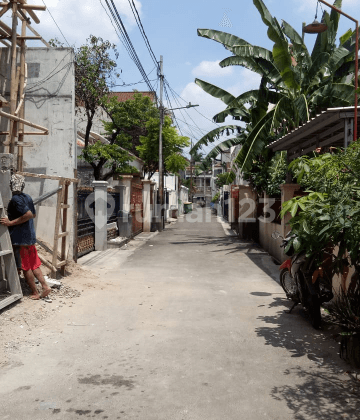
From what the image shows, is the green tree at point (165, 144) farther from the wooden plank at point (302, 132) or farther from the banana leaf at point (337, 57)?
the wooden plank at point (302, 132)

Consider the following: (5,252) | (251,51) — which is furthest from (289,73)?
(5,252)

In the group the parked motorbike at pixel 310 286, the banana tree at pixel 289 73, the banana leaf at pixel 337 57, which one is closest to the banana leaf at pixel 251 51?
the banana tree at pixel 289 73

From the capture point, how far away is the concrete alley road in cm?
374

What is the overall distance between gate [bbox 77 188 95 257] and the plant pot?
899cm

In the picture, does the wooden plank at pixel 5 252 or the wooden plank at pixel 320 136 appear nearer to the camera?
the wooden plank at pixel 5 252

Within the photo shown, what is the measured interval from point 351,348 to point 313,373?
0.50 meters

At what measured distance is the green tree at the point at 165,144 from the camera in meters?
29.8

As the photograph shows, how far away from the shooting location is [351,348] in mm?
4664

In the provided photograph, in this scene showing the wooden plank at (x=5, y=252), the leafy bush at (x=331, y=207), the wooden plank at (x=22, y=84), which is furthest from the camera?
the wooden plank at (x=22, y=84)

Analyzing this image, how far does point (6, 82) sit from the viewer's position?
31.2 feet

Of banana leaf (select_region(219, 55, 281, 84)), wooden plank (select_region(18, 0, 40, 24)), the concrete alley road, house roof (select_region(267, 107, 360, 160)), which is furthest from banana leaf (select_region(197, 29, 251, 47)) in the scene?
the concrete alley road

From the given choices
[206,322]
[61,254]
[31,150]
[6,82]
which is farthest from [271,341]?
[6,82]

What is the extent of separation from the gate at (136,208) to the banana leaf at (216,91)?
18.4 ft

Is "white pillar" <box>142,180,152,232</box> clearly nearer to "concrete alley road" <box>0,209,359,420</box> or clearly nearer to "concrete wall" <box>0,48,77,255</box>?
"concrete wall" <box>0,48,77,255</box>
